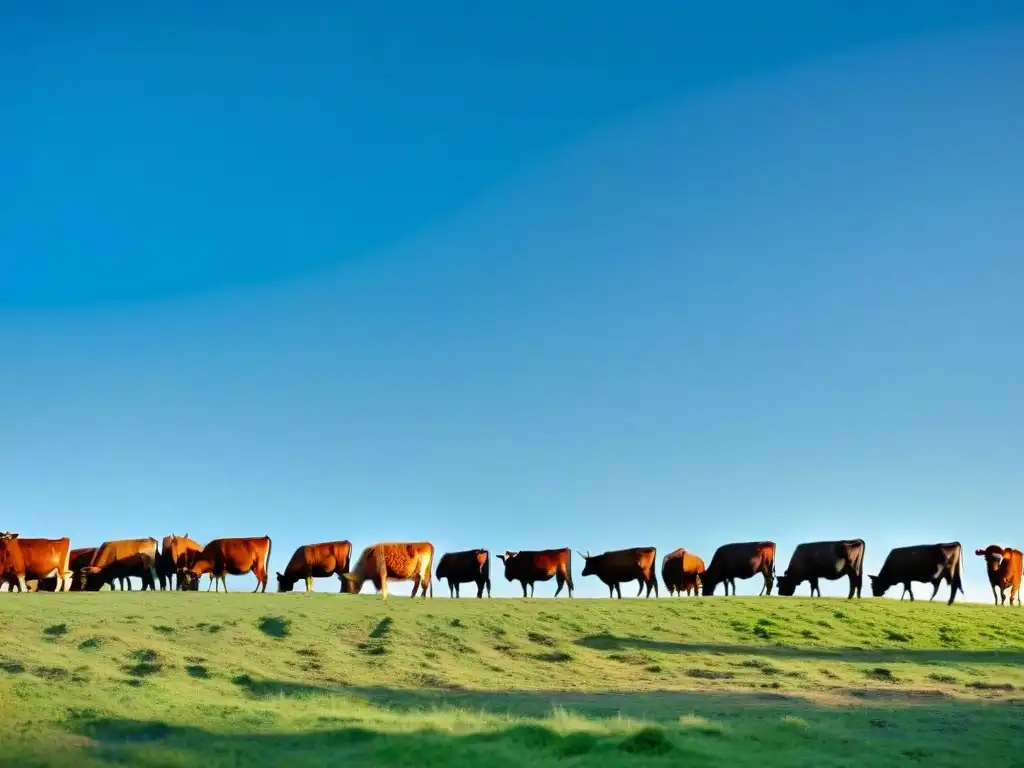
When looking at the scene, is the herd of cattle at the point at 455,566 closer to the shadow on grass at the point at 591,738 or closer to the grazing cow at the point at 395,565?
the grazing cow at the point at 395,565

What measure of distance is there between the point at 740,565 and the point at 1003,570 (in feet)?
43.2

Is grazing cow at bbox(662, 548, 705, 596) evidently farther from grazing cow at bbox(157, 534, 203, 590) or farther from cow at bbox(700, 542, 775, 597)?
grazing cow at bbox(157, 534, 203, 590)

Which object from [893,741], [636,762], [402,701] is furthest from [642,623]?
[636,762]

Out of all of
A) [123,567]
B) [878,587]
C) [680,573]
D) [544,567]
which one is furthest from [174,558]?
[878,587]

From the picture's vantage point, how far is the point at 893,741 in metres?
17.2

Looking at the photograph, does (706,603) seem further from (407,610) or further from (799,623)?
(407,610)

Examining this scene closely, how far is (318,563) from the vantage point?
45000mm

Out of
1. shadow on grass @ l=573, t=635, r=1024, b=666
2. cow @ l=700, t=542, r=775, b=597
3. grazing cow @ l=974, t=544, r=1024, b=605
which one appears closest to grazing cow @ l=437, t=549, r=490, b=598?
cow @ l=700, t=542, r=775, b=597

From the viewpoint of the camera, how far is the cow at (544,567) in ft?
163

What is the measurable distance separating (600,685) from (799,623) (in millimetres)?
13323

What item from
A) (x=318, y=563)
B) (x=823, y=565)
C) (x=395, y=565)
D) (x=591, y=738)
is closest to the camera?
(x=591, y=738)

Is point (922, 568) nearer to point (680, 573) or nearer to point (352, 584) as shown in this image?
point (680, 573)

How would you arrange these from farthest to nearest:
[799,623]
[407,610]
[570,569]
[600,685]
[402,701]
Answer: [570,569]
[799,623]
[407,610]
[600,685]
[402,701]

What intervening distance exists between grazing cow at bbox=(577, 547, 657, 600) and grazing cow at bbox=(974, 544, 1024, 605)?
53.4ft
